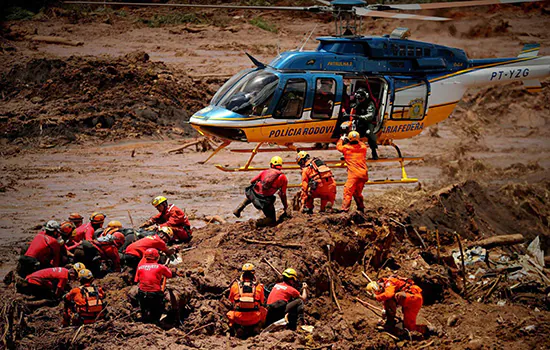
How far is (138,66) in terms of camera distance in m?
26.0

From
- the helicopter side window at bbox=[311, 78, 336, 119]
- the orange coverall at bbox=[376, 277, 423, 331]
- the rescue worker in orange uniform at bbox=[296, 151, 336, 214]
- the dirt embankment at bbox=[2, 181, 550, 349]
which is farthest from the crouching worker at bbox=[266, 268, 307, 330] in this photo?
the helicopter side window at bbox=[311, 78, 336, 119]

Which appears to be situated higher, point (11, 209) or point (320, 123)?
point (320, 123)

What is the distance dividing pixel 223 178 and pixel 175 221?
652 centimetres

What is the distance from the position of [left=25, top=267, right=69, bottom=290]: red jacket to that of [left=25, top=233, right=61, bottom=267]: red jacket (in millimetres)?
403

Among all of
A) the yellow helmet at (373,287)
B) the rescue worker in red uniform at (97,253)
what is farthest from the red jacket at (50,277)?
the yellow helmet at (373,287)

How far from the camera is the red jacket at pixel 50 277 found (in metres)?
11.2

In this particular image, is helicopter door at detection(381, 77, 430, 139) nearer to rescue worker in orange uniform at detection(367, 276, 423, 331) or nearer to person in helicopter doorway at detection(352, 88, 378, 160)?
person in helicopter doorway at detection(352, 88, 378, 160)

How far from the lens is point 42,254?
38.2 feet

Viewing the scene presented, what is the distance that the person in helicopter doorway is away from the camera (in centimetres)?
1503

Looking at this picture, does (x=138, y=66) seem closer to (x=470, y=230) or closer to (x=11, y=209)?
(x=11, y=209)

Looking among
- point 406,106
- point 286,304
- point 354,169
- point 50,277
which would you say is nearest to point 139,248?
point 50,277

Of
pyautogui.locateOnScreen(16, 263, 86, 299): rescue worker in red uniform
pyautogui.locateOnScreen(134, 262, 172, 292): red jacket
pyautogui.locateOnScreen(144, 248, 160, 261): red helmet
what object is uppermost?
pyautogui.locateOnScreen(144, 248, 160, 261): red helmet

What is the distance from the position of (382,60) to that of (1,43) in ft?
59.8

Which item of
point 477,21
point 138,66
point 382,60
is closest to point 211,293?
point 382,60
